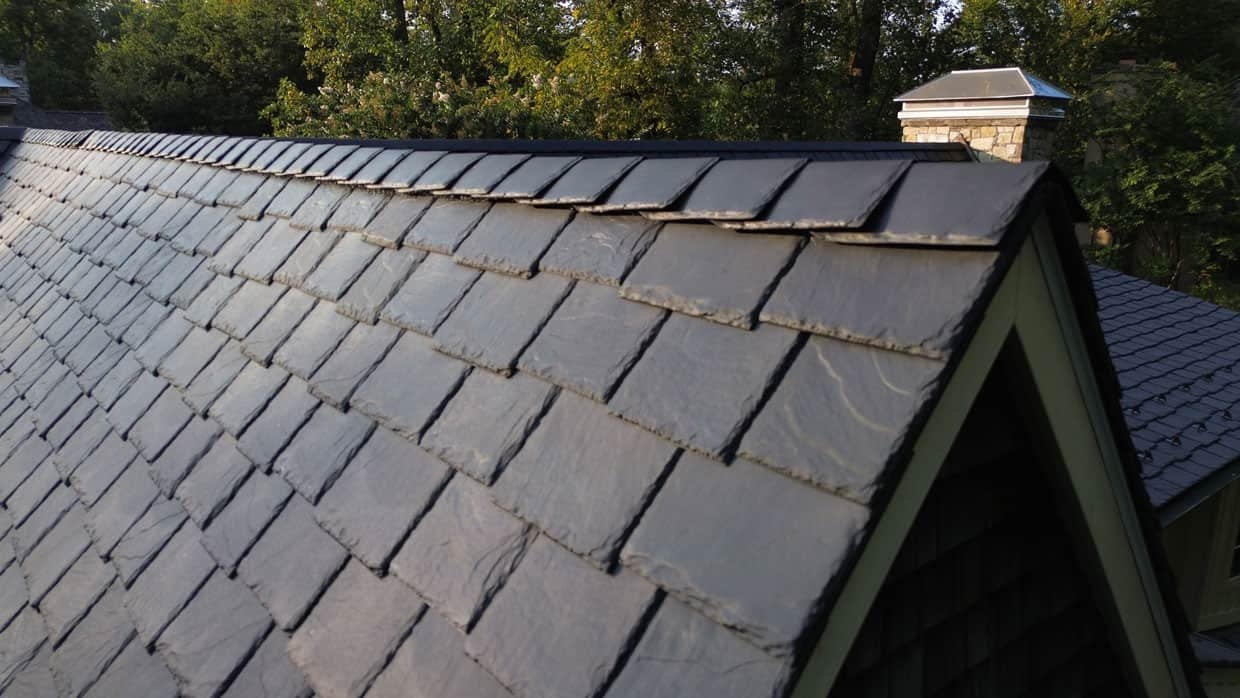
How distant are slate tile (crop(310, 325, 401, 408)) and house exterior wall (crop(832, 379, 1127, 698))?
1.38 meters

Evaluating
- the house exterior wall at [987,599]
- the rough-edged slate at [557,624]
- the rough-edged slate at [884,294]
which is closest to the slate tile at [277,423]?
the rough-edged slate at [557,624]

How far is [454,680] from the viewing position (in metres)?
1.21

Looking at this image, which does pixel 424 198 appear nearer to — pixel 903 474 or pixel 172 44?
pixel 903 474

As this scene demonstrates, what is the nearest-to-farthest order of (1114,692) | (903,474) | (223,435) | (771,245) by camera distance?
1. (903,474)
2. (771,245)
3. (223,435)
4. (1114,692)

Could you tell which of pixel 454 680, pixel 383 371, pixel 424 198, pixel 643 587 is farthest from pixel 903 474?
pixel 424 198

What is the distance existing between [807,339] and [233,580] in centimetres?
143

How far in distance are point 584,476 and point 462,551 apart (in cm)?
28

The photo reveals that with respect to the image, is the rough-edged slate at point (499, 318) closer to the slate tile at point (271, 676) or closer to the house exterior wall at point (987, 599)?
the slate tile at point (271, 676)

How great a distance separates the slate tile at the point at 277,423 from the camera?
202 cm

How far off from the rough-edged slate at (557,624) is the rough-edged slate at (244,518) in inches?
33.6

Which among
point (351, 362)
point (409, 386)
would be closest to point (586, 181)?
point (409, 386)

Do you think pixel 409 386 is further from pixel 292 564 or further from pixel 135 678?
pixel 135 678

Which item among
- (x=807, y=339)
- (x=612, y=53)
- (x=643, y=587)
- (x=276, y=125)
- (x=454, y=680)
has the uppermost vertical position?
(x=807, y=339)

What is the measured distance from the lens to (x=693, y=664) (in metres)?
0.99
